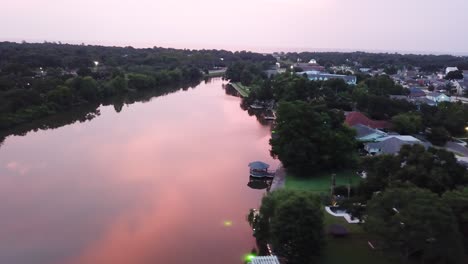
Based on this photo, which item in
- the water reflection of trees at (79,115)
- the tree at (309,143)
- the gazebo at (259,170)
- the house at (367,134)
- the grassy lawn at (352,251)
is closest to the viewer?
the grassy lawn at (352,251)

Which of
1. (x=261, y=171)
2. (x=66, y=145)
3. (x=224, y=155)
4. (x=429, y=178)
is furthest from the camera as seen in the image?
(x=66, y=145)

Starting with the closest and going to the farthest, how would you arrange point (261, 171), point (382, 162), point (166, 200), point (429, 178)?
point (429, 178) → point (382, 162) → point (166, 200) → point (261, 171)

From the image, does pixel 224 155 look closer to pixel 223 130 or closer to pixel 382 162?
pixel 223 130

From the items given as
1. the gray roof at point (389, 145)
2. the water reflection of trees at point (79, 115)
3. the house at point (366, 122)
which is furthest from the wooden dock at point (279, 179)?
the water reflection of trees at point (79, 115)

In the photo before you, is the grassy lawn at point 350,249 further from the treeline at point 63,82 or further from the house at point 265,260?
the treeline at point 63,82

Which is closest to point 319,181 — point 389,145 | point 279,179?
point 279,179

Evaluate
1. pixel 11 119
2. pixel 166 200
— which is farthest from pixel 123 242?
pixel 11 119

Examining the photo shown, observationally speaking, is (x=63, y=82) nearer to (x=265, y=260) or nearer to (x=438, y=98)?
(x=265, y=260)
